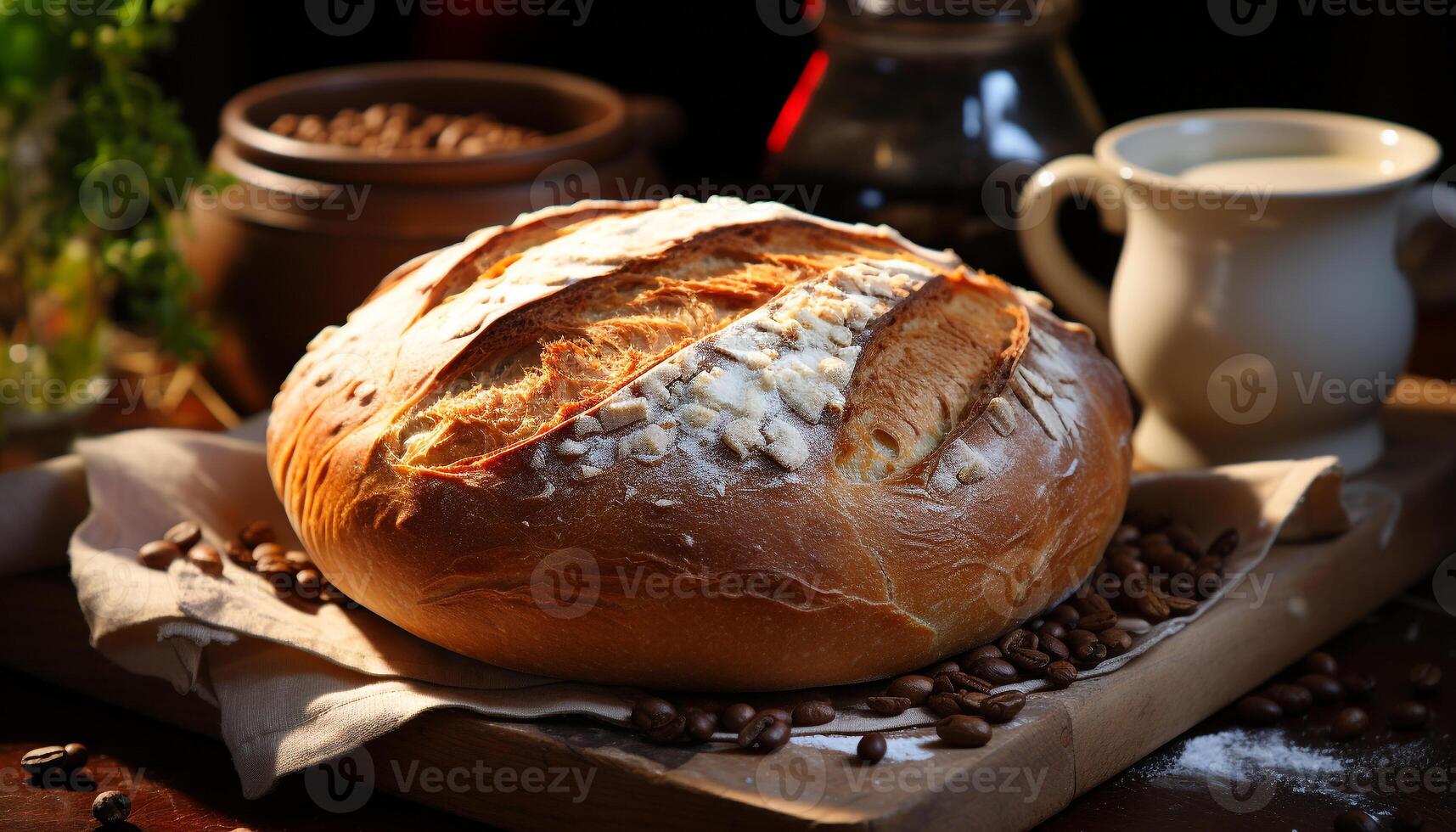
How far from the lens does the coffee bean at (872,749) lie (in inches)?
43.9

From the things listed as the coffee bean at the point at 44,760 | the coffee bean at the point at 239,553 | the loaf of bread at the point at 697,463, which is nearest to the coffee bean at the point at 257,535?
the coffee bean at the point at 239,553

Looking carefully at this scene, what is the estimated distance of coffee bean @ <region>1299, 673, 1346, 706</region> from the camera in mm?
1326

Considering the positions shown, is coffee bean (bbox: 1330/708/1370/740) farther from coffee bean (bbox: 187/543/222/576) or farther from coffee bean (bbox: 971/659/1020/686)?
coffee bean (bbox: 187/543/222/576)

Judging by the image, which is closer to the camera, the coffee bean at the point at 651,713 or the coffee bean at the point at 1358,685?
the coffee bean at the point at 651,713

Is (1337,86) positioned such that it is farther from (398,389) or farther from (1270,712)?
(398,389)

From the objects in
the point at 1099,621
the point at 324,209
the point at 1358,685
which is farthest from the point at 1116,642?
the point at 324,209

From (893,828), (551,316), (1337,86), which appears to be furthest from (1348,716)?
(1337,86)

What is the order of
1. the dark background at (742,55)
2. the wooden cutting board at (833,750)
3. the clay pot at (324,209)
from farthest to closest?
the dark background at (742,55)
the clay pot at (324,209)
the wooden cutting board at (833,750)

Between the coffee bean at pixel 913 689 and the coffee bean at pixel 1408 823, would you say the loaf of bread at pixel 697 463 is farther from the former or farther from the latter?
the coffee bean at pixel 1408 823

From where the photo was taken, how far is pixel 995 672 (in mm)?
1217

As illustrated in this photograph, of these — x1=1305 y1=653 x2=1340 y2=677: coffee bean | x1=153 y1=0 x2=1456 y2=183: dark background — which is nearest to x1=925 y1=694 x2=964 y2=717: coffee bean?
x1=1305 y1=653 x2=1340 y2=677: coffee bean

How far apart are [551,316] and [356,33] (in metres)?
1.78

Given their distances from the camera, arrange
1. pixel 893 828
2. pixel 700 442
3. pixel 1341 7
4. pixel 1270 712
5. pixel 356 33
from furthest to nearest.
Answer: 1. pixel 356 33
2. pixel 1341 7
3. pixel 1270 712
4. pixel 700 442
5. pixel 893 828

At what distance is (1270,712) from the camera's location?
130 cm
